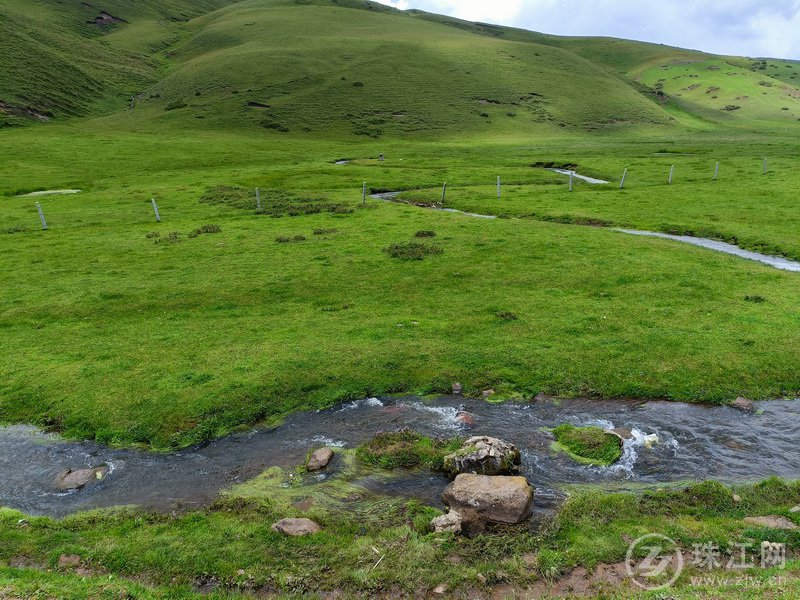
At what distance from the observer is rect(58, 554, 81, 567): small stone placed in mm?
10516

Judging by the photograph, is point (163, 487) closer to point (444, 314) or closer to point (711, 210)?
point (444, 314)

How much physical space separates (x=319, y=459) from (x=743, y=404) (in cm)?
1406

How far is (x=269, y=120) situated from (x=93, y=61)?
84616 millimetres

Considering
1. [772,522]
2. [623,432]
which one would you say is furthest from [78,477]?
[772,522]

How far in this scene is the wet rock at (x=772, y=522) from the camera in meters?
10.6

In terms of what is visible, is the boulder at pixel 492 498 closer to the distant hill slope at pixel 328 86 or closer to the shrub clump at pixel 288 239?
the shrub clump at pixel 288 239

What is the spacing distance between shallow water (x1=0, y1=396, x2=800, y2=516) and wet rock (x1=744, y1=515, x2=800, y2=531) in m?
1.58

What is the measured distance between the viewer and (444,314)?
23297 millimetres

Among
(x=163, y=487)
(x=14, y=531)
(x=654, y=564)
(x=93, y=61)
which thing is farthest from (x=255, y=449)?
(x=93, y=61)

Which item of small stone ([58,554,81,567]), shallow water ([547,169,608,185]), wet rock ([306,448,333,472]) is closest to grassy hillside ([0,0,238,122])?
shallow water ([547,169,608,185])

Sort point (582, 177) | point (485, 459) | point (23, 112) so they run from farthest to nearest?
point (23, 112), point (582, 177), point (485, 459)

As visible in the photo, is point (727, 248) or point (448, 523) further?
point (727, 248)

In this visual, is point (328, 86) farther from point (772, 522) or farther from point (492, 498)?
point (772, 522)

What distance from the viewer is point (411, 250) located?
1302 inches
